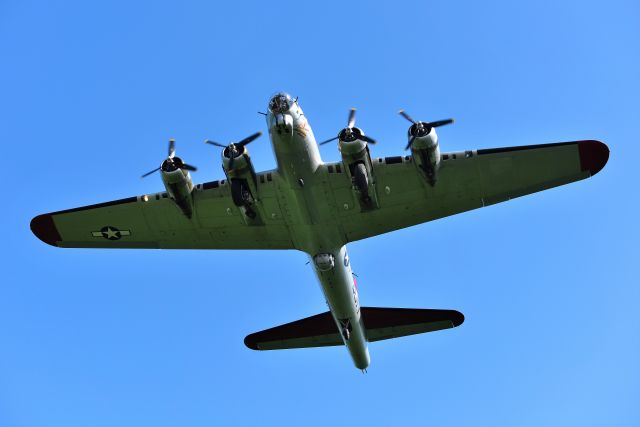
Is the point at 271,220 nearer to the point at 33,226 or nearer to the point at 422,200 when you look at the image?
the point at 422,200

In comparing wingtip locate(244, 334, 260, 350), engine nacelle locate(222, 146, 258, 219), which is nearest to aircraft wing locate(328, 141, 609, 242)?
engine nacelle locate(222, 146, 258, 219)

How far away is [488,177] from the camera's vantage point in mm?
24656

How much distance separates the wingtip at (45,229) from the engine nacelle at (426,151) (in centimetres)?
1419

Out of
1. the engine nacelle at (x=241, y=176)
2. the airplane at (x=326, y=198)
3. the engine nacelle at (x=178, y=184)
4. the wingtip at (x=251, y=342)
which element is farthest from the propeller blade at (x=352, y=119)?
the wingtip at (x=251, y=342)

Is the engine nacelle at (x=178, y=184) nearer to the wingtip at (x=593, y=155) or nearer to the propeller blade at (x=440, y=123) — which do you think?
the propeller blade at (x=440, y=123)

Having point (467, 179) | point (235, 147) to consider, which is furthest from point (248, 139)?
point (467, 179)

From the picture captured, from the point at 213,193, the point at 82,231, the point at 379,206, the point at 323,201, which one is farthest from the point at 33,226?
the point at 379,206

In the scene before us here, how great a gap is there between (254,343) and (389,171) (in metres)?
9.67

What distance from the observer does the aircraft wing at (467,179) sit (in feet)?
78.8

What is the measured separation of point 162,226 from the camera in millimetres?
27312

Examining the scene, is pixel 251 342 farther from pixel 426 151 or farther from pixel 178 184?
pixel 426 151

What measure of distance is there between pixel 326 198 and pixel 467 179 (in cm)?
488

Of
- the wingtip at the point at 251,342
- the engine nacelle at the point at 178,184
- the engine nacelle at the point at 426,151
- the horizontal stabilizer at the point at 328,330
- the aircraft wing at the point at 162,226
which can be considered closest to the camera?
the engine nacelle at the point at 426,151

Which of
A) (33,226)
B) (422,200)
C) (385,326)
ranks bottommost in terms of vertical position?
(385,326)
